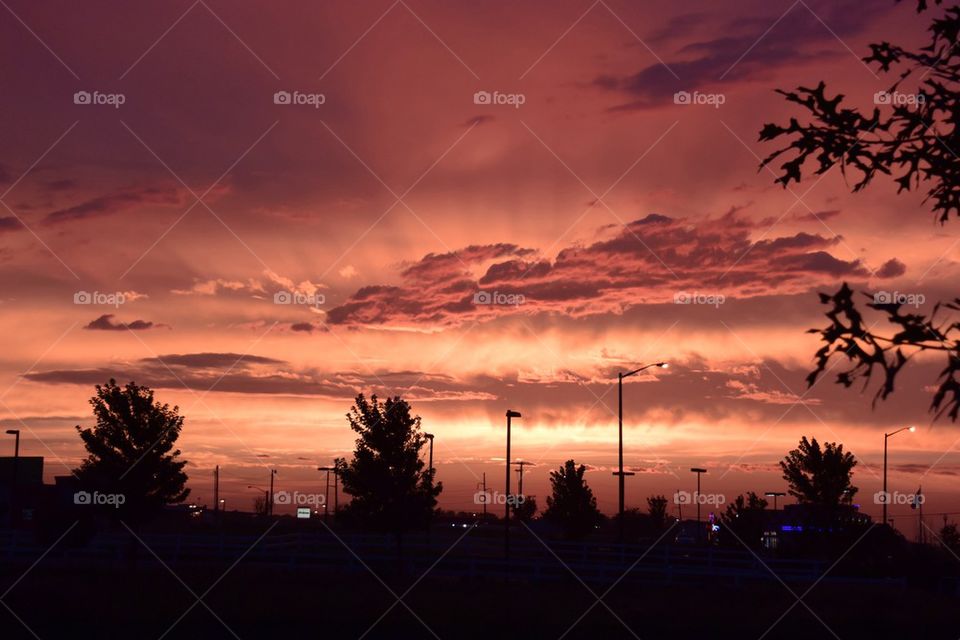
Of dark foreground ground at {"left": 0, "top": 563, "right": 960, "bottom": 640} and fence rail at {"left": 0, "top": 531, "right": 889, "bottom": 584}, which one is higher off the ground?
fence rail at {"left": 0, "top": 531, "right": 889, "bottom": 584}

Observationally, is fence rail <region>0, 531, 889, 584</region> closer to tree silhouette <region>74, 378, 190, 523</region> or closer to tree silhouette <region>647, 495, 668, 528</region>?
tree silhouette <region>74, 378, 190, 523</region>

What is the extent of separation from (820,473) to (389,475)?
84.2 ft

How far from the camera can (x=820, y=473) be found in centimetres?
5734

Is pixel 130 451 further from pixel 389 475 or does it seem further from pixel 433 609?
pixel 433 609

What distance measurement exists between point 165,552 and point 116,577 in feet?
26.2

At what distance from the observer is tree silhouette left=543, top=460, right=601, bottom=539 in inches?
2761

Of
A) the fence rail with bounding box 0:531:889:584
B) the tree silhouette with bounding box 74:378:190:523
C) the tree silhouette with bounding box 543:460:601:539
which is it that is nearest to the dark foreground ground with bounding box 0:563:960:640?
the fence rail with bounding box 0:531:889:584

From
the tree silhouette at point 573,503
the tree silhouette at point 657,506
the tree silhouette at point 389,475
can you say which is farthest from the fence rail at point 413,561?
the tree silhouette at point 657,506

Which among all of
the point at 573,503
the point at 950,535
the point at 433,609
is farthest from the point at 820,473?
the point at 950,535

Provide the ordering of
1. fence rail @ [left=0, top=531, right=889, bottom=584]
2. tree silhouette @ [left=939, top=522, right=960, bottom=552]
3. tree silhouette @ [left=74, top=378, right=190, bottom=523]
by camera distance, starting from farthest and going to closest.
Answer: tree silhouette @ [left=939, top=522, right=960, bottom=552], tree silhouette @ [left=74, top=378, right=190, bottom=523], fence rail @ [left=0, top=531, right=889, bottom=584]

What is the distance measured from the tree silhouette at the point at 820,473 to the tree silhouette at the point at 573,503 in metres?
14.7

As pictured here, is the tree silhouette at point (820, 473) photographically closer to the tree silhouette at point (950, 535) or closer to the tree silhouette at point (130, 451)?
the tree silhouette at point (130, 451)

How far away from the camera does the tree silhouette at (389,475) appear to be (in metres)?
44.4

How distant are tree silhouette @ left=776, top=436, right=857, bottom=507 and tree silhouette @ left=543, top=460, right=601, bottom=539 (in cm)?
1471
